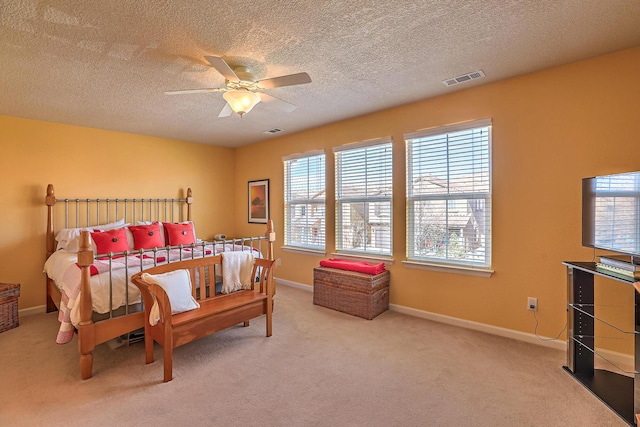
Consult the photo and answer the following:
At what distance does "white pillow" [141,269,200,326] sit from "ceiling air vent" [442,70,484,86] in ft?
9.86

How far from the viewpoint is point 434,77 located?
277cm

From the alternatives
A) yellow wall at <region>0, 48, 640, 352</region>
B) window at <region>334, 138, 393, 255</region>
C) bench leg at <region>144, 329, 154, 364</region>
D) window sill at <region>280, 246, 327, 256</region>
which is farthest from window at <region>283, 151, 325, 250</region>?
bench leg at <region>144, 329, 154, 364</region>

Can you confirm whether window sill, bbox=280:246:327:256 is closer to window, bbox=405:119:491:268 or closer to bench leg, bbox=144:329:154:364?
window, bbox=405:119:491:268

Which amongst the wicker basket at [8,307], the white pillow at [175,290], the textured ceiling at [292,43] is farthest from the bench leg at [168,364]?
the wicker basket at [8,307]

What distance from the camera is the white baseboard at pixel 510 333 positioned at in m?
2.37

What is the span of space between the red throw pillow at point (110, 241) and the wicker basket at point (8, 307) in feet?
3.24

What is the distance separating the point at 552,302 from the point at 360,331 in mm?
1770

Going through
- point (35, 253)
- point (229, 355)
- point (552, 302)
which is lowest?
point (229, 355)

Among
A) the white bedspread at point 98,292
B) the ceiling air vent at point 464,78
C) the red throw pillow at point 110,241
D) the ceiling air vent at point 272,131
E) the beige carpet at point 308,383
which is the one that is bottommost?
the beige carpet at point 308,383

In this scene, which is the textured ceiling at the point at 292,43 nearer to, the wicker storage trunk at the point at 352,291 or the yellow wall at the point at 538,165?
the yellow wall at the point at 538,165

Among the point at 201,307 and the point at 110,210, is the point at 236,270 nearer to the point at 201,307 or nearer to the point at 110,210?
the point at 201,307

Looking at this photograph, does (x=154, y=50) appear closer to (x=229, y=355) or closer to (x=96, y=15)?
(x=96, y=15)

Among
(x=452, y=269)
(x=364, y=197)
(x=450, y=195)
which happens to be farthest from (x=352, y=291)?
(x=450, y=195)

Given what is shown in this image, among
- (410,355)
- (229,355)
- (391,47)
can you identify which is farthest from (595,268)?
(229,355)
